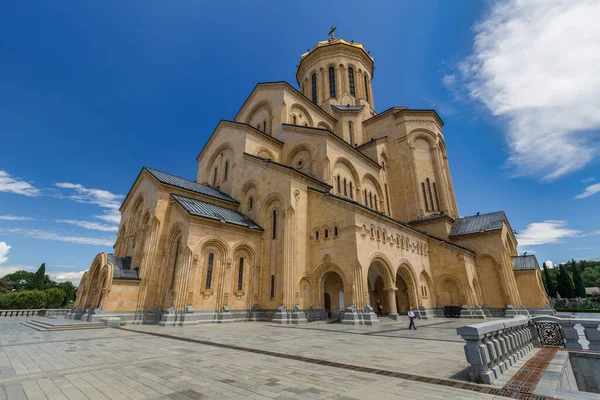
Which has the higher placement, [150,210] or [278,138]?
[278,138]

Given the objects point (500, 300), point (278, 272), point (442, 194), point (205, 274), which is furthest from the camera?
point (442, 194)

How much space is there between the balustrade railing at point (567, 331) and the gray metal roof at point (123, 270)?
1942 centimetres

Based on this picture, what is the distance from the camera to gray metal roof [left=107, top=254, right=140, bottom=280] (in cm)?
1652

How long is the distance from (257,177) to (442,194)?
20.2 meters

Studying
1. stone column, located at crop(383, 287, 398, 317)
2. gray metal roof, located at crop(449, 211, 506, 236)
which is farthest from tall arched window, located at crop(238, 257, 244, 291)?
gray metal roof, located at crop(449, 211, 506, 236)

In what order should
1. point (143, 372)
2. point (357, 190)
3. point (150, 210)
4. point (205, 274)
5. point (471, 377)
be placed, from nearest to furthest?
point (471, 377)
point (143, 372)
point (205, 274)
point (150, 210)
point (357, 190)

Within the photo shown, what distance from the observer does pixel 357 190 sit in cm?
2527

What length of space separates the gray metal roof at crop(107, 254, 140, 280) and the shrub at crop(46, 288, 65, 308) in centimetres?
3077

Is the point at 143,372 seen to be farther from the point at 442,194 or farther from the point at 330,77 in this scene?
the point at 330,77

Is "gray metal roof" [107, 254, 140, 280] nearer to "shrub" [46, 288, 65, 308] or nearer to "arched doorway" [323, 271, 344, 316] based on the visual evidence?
"arched doorway" [323, 271, 344, 316]

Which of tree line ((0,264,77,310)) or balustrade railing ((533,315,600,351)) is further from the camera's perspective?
tree line ((0,264,77,310))

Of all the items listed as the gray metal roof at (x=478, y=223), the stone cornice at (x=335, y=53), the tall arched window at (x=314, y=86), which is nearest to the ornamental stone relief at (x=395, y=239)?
the gray metal roof at (x=478, y=223)

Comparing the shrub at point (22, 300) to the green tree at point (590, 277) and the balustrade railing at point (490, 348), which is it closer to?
the balustrade railing at point (490, 348)

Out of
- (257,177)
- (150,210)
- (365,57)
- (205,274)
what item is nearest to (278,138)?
(257,177)
